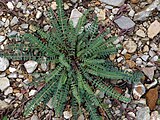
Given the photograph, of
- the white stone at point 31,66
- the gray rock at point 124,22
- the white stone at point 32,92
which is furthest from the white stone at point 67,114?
the gray rock at point 124,22

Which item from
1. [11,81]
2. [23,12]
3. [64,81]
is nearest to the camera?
[64,81]

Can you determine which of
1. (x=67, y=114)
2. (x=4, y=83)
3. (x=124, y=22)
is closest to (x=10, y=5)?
(x=4, y=83)

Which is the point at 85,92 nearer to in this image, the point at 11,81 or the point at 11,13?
the point at 11,81

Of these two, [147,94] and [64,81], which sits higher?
[64,81]

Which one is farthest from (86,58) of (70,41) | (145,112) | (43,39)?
(145,112)

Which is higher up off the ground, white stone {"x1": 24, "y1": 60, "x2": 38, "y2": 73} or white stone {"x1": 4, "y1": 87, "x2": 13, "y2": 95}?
white stone {"x1": 24, "y1": 60, "x2": 38, "y2": 73}

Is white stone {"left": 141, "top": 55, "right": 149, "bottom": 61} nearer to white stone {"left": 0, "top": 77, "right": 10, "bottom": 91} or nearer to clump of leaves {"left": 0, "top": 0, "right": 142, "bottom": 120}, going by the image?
clump of leaves {"left": 0, "top": 0, "right": 142, "bottom": 120}

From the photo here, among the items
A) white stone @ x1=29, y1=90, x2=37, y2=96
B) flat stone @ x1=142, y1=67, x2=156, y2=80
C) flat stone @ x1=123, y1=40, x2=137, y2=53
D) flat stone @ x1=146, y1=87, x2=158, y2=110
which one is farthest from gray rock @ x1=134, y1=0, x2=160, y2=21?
white stone @ x1=29, y1=90, x2=37, y2=96
